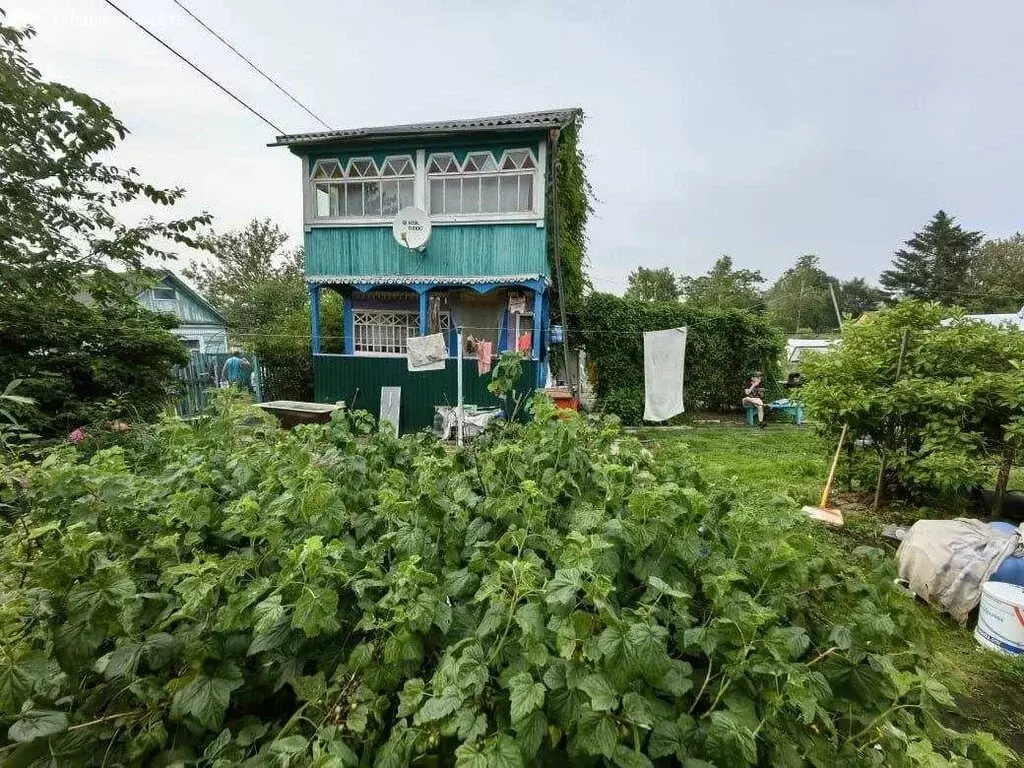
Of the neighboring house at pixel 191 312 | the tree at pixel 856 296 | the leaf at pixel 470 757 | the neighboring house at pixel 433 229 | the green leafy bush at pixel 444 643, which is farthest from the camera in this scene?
the tree at pixel 856 296

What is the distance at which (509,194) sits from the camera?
858 centimetres

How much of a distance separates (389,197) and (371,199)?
14.9 inches

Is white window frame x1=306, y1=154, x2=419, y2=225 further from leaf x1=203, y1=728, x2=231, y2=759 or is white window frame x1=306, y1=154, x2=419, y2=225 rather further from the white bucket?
the white bucket

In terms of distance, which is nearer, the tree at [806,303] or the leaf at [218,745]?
the leaf at [218,745]

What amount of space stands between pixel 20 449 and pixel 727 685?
8.83 feet

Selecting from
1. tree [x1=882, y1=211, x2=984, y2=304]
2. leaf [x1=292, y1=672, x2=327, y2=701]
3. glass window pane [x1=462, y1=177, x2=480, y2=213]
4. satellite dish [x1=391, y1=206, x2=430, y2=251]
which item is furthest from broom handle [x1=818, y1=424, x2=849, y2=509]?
tree [x1=882, y1=211, x2=984, y2=304]

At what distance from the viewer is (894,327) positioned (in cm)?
500

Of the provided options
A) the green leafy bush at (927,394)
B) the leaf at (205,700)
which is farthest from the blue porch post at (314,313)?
the leaf at (205,700)

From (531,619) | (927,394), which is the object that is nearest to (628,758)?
(531,619)

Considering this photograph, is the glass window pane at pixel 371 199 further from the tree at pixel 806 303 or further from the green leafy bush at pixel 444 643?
the tree at pixel 806 303

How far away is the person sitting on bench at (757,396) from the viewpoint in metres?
10.4

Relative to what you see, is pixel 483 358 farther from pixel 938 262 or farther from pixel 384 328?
pixel 938 262

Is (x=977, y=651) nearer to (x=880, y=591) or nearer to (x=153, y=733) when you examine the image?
(x=880, y=591)

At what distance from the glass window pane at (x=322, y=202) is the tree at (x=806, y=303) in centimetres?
4819
